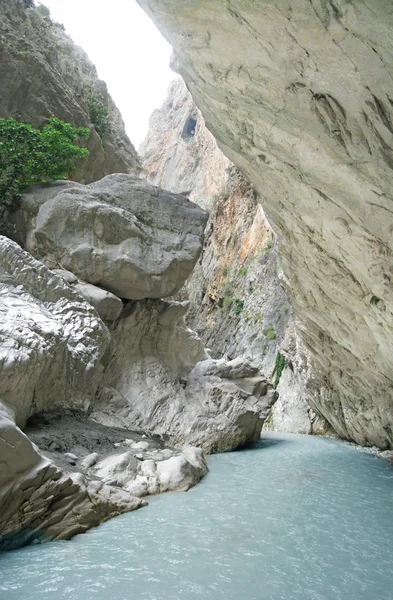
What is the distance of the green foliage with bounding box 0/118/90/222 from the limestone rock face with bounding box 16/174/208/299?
1.79 ft

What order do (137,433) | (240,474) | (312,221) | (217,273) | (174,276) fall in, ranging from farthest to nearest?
(217,273) < (174,276) < (137,433) < (240,474) < (312,221)

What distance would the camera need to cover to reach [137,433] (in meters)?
12.4

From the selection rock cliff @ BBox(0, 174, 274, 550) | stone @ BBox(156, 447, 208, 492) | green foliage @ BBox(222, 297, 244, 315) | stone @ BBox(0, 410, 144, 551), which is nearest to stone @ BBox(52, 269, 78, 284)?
rock cliff @ BBox(0, 174, 274, 550)

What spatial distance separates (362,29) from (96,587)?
621cm

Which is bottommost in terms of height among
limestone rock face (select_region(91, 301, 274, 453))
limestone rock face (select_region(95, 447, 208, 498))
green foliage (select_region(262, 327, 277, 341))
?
limestone rock face (select_region(95, 447, 208, 498))

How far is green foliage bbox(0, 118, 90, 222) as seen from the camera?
1424cm

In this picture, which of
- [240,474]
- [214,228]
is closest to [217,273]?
[214,228]

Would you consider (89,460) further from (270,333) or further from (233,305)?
(233,305)

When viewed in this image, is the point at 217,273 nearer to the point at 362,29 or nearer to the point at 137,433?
the point at 137,433

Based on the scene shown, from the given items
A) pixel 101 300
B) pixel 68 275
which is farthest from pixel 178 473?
pixel 68 275

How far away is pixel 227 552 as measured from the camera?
5.53 meters

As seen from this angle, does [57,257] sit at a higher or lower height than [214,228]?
lower

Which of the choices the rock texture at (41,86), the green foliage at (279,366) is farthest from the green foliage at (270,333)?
the rock texture at (41,86)

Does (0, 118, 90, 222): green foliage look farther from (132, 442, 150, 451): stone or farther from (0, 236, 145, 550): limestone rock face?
(132, 442, 150, 451): stone
